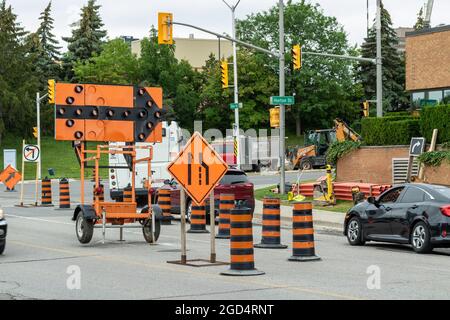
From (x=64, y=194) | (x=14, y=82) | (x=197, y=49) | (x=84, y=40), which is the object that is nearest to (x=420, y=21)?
(x=197, y=49)

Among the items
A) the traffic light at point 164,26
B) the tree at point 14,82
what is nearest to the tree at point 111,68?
the tree at point 14,82

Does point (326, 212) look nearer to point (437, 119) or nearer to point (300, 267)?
point (437, 119)

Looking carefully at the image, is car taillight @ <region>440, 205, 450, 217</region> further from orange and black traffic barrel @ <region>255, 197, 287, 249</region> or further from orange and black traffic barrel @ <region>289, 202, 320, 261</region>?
orange and black traffic barrel @ <region>255, 197, 287, 249</region>

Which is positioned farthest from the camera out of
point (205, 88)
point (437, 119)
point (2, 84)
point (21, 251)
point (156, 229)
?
point (205, 88)

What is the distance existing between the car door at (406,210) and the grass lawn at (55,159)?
47193 mm

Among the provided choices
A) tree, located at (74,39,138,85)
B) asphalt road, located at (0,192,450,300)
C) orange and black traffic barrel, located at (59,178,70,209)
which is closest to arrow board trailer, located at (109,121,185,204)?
orange and black traffic barrel, located at (59,178,70,209)

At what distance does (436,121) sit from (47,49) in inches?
3184

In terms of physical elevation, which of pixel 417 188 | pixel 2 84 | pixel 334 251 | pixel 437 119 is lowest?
pixel 334 251

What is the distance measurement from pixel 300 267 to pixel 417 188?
4716mm

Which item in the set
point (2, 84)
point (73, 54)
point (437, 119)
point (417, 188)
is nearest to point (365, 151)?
point (437, 119)

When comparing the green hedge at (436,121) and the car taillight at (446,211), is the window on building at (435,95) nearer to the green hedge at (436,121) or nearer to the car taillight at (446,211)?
the green hedge at (436,121)

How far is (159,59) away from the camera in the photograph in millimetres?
93375

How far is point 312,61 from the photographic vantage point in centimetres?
9038

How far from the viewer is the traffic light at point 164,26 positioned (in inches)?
1336
